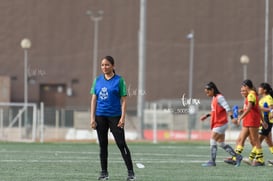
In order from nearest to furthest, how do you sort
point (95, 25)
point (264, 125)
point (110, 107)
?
1. point (110, 107)
2. point (264, 125)
3. point (95, 25)

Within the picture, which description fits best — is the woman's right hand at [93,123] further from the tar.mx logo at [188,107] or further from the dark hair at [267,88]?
the tar.mx logo at [188,107]

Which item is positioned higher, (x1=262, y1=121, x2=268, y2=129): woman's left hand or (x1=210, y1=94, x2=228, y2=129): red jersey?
(x1=210, y1=94, x2=228, y2=129): red jersey

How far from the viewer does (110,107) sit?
14.3m

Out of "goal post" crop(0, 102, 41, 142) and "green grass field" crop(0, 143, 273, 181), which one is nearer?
"green grass field" crop(0, 143, 273, 181)

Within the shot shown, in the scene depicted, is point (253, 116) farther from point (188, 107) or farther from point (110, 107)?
point (188, 107)

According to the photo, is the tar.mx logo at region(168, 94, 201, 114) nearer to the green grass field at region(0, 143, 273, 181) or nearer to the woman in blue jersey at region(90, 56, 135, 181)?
the green grass field at region(0, 143, 273, 181)

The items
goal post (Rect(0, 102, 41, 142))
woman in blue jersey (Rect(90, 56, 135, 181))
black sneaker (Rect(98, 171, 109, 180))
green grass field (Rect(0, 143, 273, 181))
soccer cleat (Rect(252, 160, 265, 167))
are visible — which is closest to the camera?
woman in blue jersey (Rect(90, 56, 135, 181))

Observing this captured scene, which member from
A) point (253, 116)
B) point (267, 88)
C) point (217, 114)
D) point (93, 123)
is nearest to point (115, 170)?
point (93, 123)

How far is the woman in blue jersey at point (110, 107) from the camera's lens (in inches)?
558

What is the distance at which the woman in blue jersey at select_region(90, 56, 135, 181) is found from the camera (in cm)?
1416

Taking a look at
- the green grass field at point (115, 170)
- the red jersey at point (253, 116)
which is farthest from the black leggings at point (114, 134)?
the red jersey at point (253, 116)

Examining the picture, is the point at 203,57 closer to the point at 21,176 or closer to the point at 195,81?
the point at 195,81

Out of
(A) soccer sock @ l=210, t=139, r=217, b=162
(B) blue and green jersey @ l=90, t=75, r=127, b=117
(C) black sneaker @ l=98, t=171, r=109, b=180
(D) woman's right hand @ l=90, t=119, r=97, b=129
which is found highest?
(B) blue and green jersey @ l=90, t=75, r=127, b=117

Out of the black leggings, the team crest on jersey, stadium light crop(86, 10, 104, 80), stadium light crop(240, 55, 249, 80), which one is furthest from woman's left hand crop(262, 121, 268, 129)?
stadium light crop(86, 10, 104, 80)
